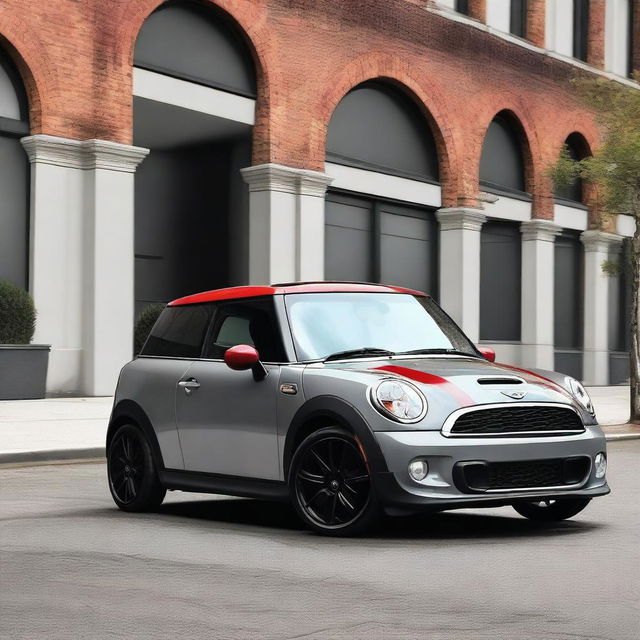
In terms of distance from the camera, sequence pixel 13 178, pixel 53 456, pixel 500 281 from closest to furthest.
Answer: pixel 53 456 < pixel 13 178 < pixel 500 281

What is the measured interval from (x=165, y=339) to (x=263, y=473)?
165cm

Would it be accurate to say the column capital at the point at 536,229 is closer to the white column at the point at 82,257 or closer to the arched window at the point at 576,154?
Result: the arched window at the point at 576,154

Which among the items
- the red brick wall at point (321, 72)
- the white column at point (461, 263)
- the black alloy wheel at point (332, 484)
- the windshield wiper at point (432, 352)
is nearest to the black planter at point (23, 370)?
the red brick wall at point (321, 72)

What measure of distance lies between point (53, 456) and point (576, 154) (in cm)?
2466

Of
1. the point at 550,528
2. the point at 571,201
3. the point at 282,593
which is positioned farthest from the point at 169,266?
the point at 282,593

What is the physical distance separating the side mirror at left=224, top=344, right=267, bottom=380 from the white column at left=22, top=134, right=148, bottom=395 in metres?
13.8

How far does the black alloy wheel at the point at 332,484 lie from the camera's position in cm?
771

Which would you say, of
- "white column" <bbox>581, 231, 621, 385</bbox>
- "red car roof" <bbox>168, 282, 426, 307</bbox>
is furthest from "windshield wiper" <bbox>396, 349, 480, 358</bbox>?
"white column" <bbox>581, 231, 621, 385</bbox>

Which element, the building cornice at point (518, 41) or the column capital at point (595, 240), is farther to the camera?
the column capital at point (595, 240)

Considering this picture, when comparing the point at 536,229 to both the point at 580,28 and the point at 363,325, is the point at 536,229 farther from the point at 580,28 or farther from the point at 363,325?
the point at 363,325

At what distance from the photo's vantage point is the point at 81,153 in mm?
22219

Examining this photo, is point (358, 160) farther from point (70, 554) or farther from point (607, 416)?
point (70, 554)

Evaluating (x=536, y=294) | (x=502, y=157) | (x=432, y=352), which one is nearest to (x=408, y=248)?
(x=502, y=157)

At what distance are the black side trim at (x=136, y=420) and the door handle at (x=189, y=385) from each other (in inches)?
17.7
